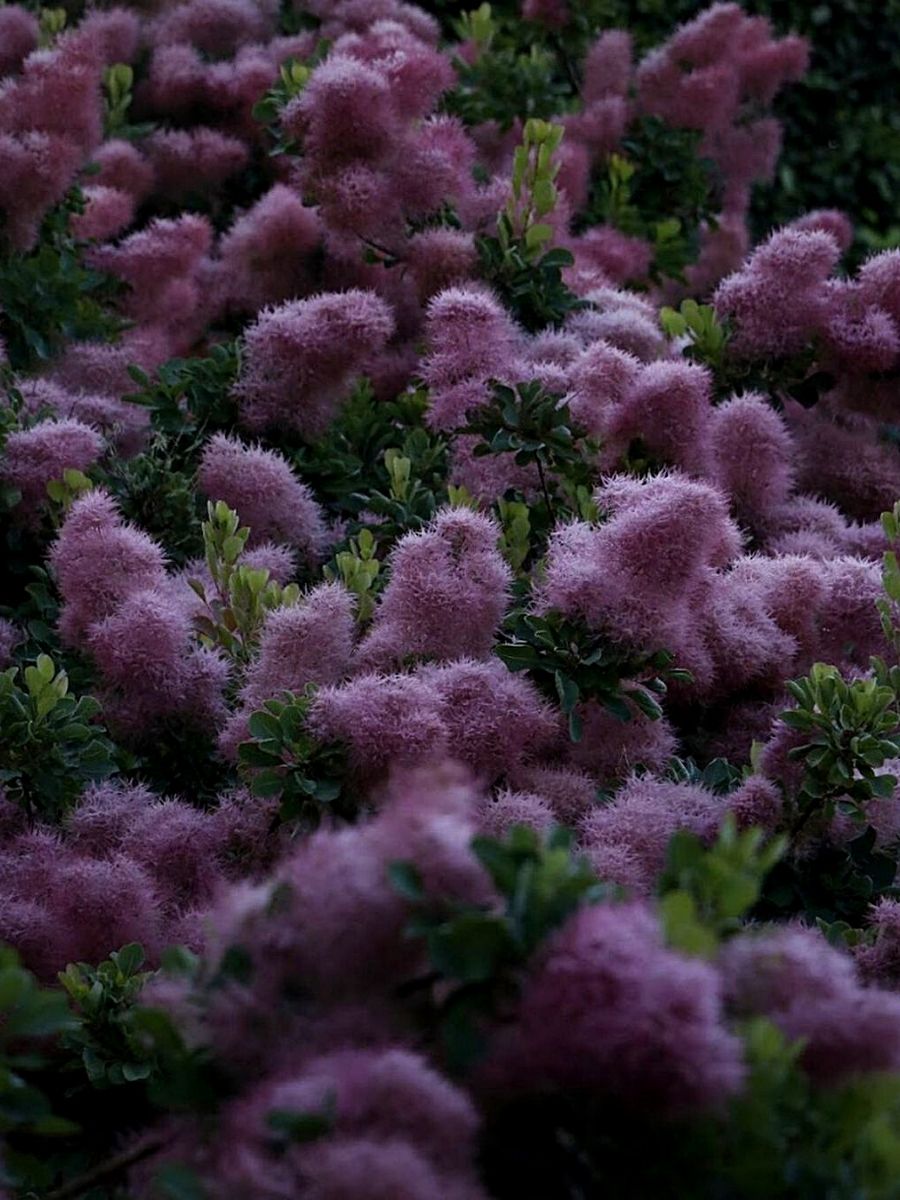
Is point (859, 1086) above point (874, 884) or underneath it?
above

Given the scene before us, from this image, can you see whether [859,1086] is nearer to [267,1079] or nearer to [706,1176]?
[706,1176]

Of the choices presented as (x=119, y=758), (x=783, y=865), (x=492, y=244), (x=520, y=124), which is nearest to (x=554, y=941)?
(x=783, y=865)

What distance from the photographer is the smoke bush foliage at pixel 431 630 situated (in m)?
0.90

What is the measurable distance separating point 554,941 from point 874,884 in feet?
2.61

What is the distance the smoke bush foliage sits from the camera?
900 mm

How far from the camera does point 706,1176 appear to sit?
0.87 m

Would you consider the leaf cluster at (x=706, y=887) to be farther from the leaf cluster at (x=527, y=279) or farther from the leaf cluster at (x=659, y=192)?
the leaf cluster at (x=659, y=192)

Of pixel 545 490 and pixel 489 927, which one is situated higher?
pixel 489 927

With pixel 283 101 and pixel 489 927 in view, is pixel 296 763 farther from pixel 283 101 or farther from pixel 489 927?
pixel 283 101

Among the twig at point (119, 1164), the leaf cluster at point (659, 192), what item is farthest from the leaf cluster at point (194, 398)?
the twig at point (119, 1164)

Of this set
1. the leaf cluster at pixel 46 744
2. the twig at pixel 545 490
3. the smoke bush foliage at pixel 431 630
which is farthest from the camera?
the twig at pixel 545 490

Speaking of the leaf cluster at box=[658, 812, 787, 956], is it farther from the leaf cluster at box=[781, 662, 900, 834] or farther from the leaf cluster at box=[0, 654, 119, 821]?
the leaf cluster at box=[0, 654, 119, 821]

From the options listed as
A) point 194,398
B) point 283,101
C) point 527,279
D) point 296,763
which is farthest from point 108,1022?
point 283,101

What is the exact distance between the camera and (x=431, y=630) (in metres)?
1.69
